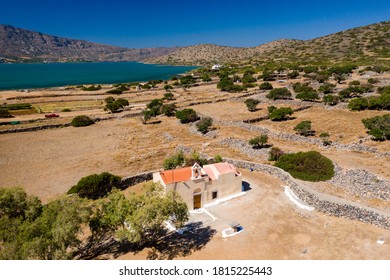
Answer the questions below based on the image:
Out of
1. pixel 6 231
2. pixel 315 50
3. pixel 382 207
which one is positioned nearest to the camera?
pixel 6 231

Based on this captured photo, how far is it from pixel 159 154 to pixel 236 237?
17.2 m

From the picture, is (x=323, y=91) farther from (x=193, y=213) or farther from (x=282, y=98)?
(x=193, y=213)

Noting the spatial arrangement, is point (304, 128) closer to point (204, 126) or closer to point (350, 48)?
point (204, 126)

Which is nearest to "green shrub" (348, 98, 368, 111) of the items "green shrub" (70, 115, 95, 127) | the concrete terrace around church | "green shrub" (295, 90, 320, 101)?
"green shrub" (295, 90, 320, 101)

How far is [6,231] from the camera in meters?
12.7

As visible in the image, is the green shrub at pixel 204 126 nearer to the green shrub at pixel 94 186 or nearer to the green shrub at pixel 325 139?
the green shrub at pixel 325 139

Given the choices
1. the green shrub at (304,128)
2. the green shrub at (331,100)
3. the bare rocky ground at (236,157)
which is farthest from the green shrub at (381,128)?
the green shrub at (331,100)

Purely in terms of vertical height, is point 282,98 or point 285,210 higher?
point 282,98

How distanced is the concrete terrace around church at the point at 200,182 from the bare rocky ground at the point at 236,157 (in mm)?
1005

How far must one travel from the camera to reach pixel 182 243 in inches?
630

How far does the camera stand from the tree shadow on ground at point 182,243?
1506cm

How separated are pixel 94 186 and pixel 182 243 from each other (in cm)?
930

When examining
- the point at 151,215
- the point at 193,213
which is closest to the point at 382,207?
the point at 193,213

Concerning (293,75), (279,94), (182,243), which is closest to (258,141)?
(182,243)
